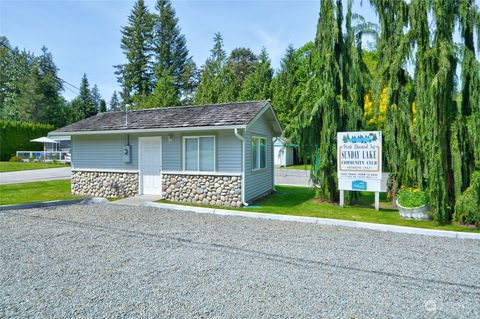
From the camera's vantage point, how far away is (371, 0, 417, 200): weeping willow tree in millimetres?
8555

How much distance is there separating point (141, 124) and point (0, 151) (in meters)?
25.9

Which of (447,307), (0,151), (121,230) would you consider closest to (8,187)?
(121,230)

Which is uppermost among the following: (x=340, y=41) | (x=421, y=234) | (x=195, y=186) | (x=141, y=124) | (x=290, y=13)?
(x=290, y=13)

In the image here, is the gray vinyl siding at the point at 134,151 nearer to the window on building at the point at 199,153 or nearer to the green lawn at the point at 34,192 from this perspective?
the window on building at the point at 199,153

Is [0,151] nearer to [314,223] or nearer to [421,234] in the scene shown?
[314,223]

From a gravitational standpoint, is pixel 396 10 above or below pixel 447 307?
above

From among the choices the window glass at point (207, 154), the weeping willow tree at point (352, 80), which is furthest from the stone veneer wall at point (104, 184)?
the weeping willow tree at point (352, 80)

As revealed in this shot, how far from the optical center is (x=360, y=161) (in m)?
8.86

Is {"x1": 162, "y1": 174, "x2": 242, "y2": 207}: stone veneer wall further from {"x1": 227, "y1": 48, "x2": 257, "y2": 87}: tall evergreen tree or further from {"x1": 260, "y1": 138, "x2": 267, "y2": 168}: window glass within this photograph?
{"x1": 227, "y1": 48, "x2": 257, "y2": 87}: tall evergreen tree

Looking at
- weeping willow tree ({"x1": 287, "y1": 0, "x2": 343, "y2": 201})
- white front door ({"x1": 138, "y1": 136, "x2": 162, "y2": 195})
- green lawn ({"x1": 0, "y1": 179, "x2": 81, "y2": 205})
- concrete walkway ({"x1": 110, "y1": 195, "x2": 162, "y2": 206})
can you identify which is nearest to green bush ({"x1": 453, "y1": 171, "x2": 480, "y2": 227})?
weeping willow tree ({"x1": 287, "y1": 0, "x2": 343, "y2": 201})

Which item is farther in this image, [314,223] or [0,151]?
[0,151]

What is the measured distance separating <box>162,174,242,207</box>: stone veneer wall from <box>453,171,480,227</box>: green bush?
5.79 m

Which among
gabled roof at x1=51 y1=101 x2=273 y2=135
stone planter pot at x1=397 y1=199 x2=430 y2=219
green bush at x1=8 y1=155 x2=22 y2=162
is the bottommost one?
stone planter pot at x1=397 y1=199 x2=430 y2=219

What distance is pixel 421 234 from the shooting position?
656 cm
